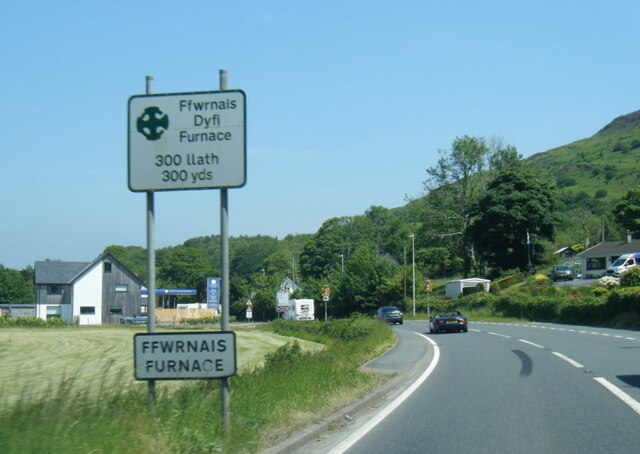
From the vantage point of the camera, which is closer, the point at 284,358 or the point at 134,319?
the point at 284,358

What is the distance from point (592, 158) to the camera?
19238 cm

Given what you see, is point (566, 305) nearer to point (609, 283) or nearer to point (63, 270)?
point (609, 283)

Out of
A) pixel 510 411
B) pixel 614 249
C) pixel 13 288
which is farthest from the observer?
pixel 13 288

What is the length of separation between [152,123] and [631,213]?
97.0 meters

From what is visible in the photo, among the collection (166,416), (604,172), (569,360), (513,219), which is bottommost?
(569,360)

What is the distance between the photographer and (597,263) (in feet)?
257

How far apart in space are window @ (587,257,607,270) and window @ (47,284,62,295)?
5759 centimetres

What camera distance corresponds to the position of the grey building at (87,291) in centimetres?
7325

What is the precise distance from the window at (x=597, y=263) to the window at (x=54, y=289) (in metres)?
57.6

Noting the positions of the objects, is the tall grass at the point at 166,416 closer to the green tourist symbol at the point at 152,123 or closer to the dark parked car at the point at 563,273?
the green tourist symbol at the point at 152,123

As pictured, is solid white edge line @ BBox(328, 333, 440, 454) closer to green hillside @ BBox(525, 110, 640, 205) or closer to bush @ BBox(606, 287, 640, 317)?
bush @ BBox(606, 287, 640, 317)

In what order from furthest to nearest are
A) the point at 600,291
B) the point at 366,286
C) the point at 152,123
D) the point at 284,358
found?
1. the point at 366,286
2. the point at 600,291
3. the point at 284,358
4. the point at 152,123

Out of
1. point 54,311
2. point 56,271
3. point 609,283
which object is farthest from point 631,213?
point 54,311

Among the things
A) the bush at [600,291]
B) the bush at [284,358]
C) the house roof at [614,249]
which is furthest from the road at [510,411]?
the house roof at [614,249]
